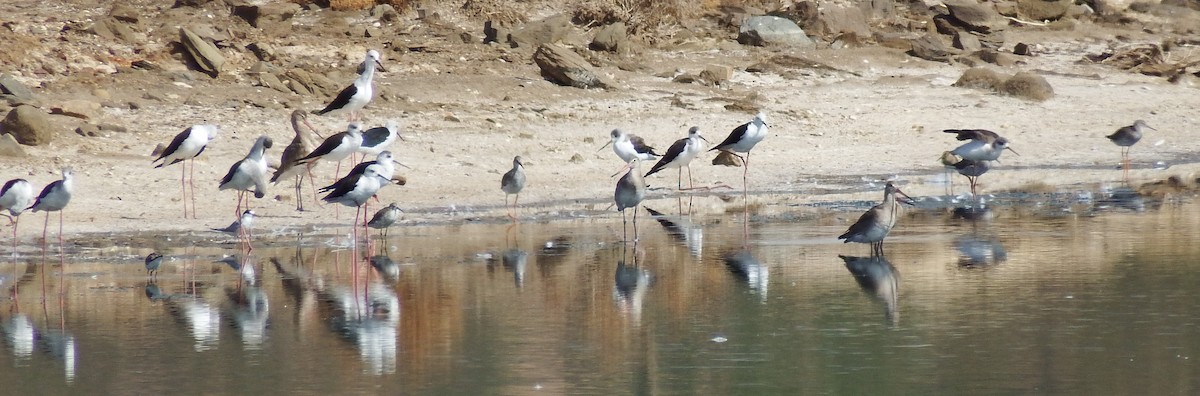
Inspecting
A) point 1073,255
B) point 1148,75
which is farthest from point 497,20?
point 1073,255

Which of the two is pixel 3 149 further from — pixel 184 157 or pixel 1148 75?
pixel 1148 75

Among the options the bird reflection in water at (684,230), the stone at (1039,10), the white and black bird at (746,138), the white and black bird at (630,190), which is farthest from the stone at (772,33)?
the white and black bird at (630,190)

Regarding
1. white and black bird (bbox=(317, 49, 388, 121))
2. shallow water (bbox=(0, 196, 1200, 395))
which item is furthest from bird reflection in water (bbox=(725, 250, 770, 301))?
white and black bird (bbox=(317, 49, 388, 121))

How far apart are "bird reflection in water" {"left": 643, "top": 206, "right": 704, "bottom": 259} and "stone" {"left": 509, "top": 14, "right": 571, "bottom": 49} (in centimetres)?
978

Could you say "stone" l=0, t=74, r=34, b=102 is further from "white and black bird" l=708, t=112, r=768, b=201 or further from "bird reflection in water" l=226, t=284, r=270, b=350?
"bird reflection in water" l=226, t=284, r=270, b=350

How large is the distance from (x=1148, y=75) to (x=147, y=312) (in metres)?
21.0

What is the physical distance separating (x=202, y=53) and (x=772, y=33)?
32.5ft

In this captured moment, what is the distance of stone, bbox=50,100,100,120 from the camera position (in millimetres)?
18594

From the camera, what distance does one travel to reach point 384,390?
7.34 metres

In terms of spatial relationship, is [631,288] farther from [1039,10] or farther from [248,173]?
[1039,10]

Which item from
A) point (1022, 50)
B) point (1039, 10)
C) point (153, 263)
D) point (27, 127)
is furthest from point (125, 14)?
point (1039, 10)

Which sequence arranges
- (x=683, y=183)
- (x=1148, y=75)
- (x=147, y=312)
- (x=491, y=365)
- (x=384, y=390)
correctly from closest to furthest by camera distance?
(x=384, y=390) → (x=491, y=365) → (x=147, y=312) → (x=683, y=183) → (x=1148, y=75)

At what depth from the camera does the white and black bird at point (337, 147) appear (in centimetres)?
1631

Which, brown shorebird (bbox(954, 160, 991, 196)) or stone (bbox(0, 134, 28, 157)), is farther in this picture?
brown shorebird (bbox(954, 160, 991, 196))
